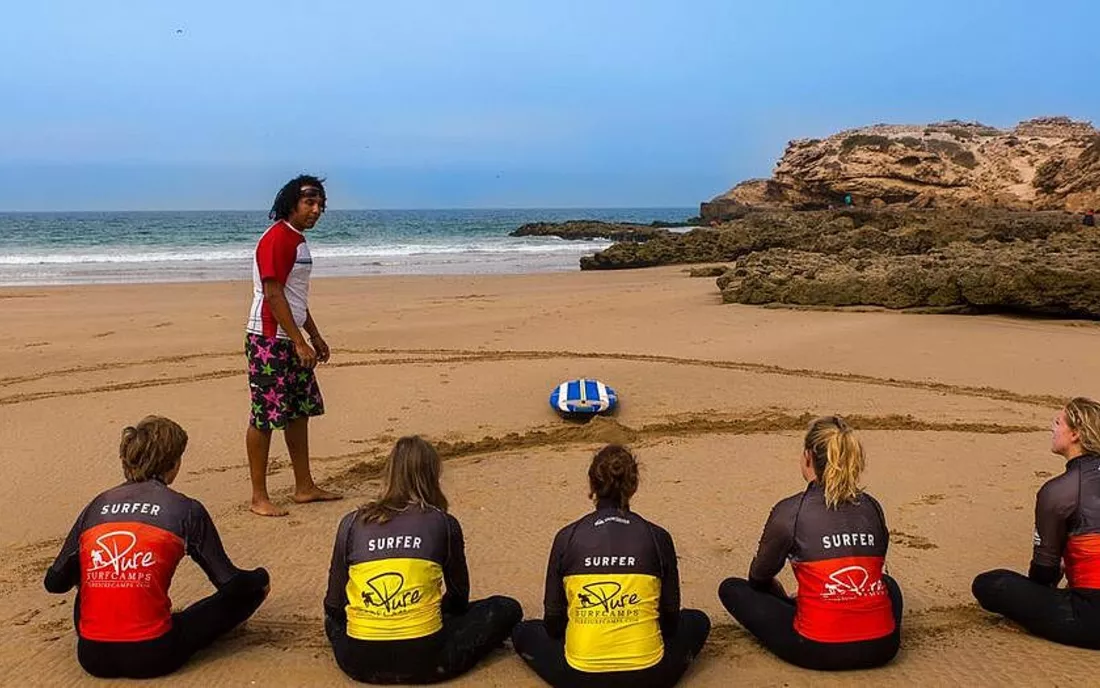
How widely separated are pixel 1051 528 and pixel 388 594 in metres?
2.72

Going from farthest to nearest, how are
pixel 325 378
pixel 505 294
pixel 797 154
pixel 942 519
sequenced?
pixel 797 154
pixel 505 294
pixel 325 378
pixel 942 519

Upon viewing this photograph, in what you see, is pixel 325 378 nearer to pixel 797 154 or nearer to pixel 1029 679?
pixel 1029 679

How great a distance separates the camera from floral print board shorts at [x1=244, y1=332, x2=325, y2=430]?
566cm

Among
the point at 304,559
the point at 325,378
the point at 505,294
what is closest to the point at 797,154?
the point at 505,294

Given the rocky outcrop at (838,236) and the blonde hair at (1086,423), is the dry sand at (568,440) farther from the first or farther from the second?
the rocky outcrop at (838,236)

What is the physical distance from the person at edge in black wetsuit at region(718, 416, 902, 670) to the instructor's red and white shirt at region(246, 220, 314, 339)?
321 cm

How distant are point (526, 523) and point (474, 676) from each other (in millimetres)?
1951

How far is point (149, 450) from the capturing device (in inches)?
148

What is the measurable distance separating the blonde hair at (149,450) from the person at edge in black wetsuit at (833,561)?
246cm

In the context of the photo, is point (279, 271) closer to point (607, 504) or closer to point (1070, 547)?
point (607, 504)

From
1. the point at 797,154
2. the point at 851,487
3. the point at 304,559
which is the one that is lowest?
the point at 304,559

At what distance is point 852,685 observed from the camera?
3.70m

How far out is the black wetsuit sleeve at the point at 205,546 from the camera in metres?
3.75

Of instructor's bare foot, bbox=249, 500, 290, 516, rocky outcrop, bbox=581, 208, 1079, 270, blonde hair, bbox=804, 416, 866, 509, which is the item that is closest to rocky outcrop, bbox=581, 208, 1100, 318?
rocky outcrop, bbox=581, 208, 1079, 270
